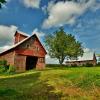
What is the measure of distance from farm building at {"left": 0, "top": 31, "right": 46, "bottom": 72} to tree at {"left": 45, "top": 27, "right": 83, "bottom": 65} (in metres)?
26.5

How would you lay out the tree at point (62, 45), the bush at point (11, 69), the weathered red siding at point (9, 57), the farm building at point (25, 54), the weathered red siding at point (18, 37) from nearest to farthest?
the bush at point (11, 69) < the weathered red siding at point (9, 57) < the farm building at point (25, 54) < the weathered red siding at point (18, 37) < the tree at point (62, 45)

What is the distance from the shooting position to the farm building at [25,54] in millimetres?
52312

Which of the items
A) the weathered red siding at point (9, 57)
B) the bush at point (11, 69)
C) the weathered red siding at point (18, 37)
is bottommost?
the bush at point (11, 69)

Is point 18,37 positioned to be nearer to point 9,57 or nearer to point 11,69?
point 9,57

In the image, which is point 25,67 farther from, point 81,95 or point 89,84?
point 81,95

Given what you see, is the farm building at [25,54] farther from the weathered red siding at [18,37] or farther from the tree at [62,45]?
the tree at [62,45]

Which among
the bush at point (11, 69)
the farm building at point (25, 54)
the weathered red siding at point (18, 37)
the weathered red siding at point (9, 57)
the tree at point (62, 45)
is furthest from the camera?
the tree at point (62, 45)

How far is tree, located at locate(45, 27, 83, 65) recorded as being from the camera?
85919 millimetres

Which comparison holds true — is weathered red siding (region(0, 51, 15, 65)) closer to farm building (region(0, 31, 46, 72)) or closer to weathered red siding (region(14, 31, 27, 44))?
farm building (region(0, 31, 46, 72))

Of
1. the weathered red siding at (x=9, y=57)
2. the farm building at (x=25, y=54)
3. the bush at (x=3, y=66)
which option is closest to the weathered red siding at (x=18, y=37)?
the farm building at (x=25, y=54)

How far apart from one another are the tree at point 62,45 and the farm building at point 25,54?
2651cm

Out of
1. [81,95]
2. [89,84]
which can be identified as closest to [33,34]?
[89,84]

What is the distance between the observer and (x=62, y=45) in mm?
86125

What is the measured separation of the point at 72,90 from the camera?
1819 cm
